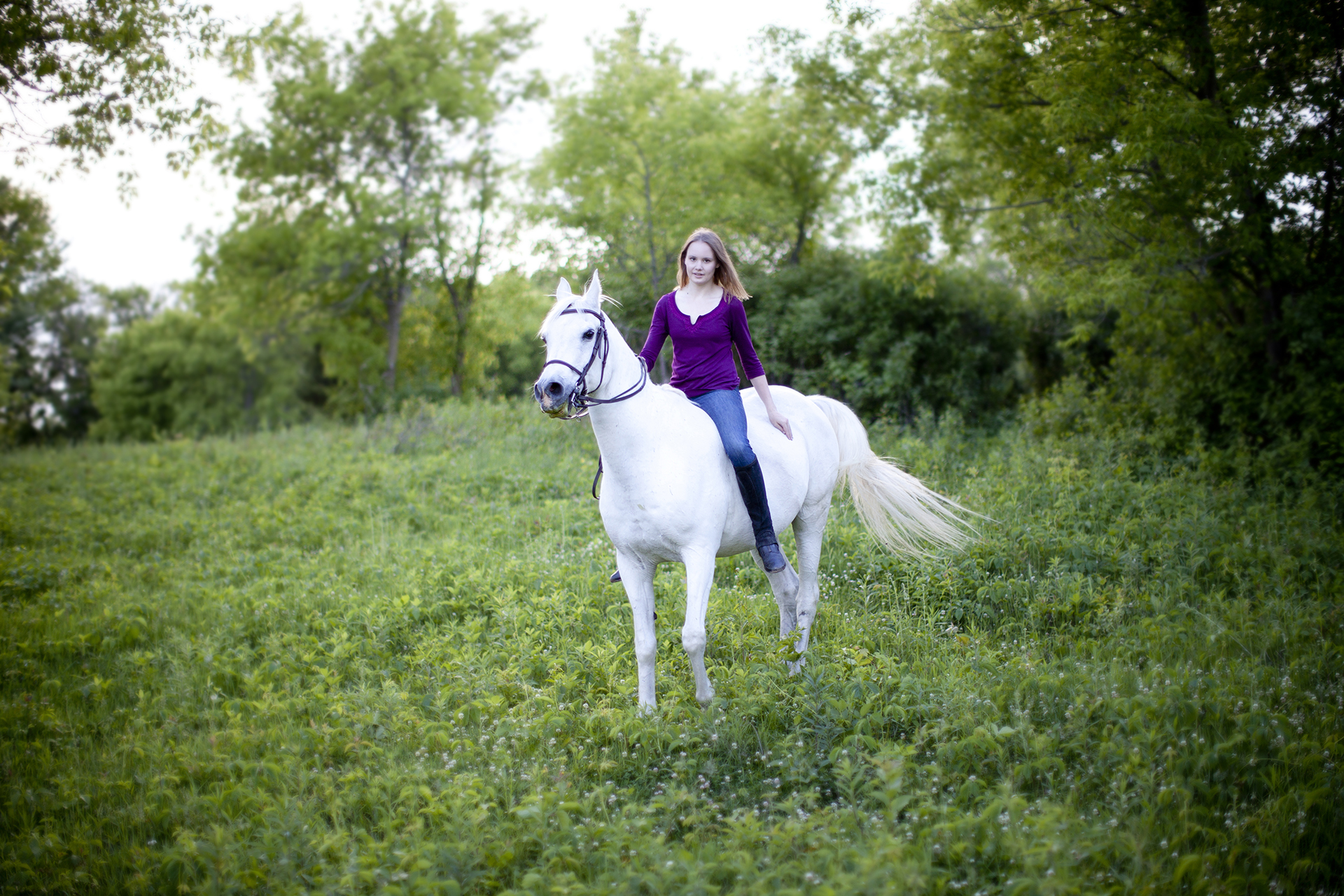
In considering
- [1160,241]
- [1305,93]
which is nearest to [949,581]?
[1160,241]

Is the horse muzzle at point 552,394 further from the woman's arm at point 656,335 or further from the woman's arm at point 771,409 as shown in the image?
the woman's arm at point 771,409

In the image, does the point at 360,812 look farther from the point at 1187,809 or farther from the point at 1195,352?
the point at 1195,352

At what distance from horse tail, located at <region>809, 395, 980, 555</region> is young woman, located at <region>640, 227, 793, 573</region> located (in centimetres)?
143

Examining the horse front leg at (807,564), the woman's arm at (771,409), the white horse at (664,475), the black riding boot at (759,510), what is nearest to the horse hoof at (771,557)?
the black riding boot at (759,510)

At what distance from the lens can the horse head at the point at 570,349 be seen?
379 centimetres

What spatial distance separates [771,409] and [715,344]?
0.63m

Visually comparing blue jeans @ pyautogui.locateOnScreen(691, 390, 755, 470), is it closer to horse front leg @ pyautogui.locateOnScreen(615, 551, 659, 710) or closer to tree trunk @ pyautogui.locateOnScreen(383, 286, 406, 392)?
horse front leg @ pyautogui.locateOnScreen(615, 551, 659, 710)

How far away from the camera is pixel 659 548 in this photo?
4551 mm

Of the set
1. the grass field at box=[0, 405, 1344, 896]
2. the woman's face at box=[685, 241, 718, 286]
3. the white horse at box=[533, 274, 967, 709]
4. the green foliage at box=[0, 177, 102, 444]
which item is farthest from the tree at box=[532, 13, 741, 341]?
the green foliage at box=[0, 177, 102, 444]

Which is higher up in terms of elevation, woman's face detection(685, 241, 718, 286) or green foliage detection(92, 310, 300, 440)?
green foliage detection(92, 310, 300, 440)

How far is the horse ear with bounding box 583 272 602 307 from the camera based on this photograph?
4.16 m

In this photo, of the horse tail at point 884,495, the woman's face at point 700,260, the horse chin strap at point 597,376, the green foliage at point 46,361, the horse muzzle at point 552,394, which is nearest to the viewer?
the horse muzzle at point 552,394

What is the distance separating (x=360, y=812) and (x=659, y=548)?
209 centimetres

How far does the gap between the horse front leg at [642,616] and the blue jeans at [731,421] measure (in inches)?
34.2
